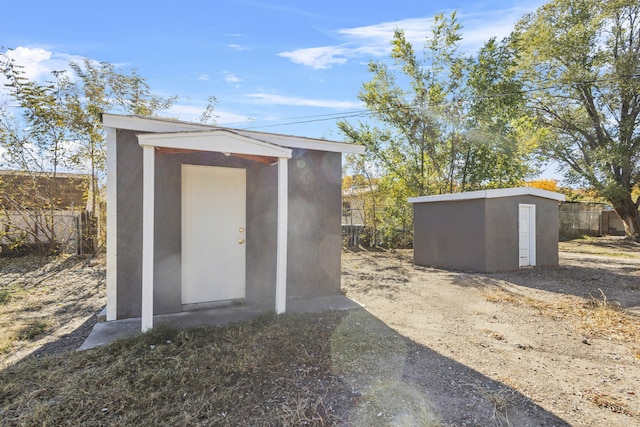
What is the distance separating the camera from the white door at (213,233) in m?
4.45

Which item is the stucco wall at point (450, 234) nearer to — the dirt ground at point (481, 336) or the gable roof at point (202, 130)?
the dirt ground at point (481, 336)

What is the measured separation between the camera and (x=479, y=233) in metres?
7.96

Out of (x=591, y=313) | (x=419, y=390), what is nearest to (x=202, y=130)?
(x=419, y=390)

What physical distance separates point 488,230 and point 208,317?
663 cm

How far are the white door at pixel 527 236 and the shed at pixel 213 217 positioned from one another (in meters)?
5.67

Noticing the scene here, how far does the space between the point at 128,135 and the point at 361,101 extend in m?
10.0

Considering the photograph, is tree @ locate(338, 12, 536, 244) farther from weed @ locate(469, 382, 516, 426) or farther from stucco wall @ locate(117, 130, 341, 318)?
weed @ locate(469, 382, 516, 426)

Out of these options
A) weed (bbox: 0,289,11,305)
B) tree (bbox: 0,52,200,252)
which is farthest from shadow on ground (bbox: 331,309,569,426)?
tree (bbox: 0,52,200,252)

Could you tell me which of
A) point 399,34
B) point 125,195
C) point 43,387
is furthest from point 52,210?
point 399,34

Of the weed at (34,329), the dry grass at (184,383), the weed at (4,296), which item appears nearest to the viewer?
the dry grass at (184,383)

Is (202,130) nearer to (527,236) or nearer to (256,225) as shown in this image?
(256,225)

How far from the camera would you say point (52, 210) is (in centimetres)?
820

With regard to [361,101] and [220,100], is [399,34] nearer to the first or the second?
[361,101]

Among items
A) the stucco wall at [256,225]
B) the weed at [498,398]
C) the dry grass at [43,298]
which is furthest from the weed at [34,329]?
the weed at [498,398]
